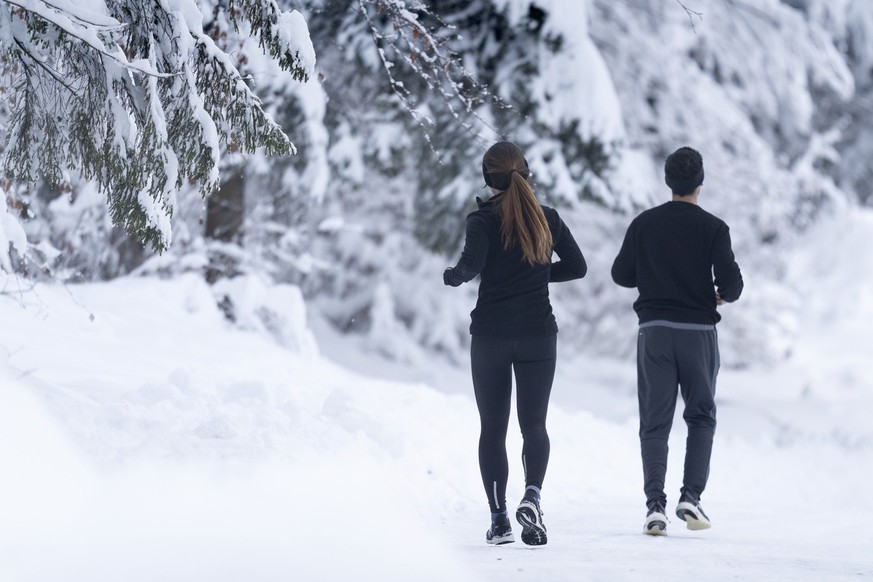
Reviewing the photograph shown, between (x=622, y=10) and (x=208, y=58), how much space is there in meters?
9.84

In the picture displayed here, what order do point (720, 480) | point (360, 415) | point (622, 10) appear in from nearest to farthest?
point (360, 415) < point (720, 480) < point (622, 10)

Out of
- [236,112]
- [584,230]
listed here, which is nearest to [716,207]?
[584,230]

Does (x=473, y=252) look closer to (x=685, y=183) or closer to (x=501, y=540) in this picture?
(x=501, y=540)

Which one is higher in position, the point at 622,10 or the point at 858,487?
the point at 622,10

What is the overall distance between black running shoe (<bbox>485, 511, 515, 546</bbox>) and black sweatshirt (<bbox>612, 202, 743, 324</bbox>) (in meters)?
1.37

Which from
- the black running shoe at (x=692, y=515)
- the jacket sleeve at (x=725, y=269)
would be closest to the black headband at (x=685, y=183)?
the jacket sleeve at (x=725, y=269)

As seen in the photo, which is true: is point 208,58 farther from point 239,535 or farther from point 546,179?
point 546,179

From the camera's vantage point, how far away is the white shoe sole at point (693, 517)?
18.0 feet

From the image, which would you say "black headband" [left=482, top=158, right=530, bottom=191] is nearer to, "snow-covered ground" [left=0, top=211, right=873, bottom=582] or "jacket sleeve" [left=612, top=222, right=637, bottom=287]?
"jacket sleeve" [left=612, top=222, right=637, bottom=287]

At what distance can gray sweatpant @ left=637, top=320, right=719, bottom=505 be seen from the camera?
18.4 feet

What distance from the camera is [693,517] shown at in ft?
18.0

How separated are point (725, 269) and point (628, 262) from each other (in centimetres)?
51

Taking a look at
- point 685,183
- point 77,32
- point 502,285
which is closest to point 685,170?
point 685,183

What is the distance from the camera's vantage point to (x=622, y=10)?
14016 mm
